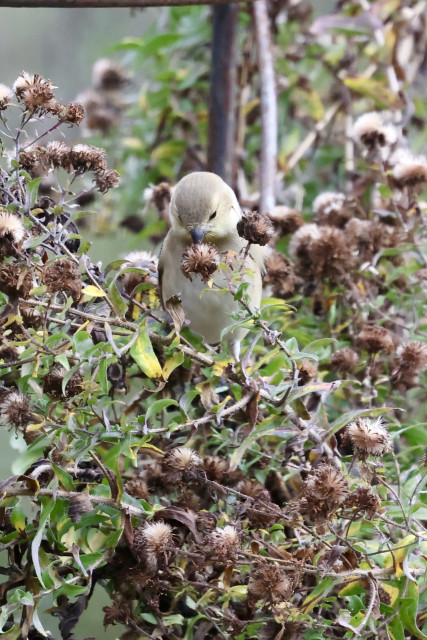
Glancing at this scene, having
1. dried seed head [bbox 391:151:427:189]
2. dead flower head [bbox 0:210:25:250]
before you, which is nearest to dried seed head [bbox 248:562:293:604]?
dead flower head [bbox 0:210:25:250]

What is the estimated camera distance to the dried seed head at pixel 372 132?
2.32 metres

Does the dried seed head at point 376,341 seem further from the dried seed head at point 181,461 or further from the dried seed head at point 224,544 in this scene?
the dried seed head at point 224,544

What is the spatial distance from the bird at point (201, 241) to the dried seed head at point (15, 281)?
0.77 metres

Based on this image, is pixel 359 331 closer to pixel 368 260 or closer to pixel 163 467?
pixel 368 260

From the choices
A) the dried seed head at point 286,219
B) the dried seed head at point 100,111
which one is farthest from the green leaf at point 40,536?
the dried seed head at point 100,111

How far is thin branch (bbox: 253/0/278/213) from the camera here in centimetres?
297

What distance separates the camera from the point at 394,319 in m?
2.20

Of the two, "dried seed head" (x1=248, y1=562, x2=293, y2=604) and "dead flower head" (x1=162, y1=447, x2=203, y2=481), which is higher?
"dead flower head" (x1=162, y1=447, x2=203, y2=481)

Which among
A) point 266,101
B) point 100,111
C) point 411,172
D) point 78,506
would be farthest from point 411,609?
point 100,111

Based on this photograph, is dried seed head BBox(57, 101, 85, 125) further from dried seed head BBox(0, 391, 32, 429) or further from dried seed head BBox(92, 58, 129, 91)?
dried seed head BBox(92, 58, 129, 91)

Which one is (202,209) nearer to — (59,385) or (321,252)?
(321,252)

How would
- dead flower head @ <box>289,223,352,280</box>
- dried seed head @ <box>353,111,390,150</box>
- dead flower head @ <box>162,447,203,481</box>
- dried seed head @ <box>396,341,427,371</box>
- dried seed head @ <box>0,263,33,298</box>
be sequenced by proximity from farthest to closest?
dried seed head @ <box>353,111,390,150</box>, dead flower head @ <box>289,223,352,280</box>, dried seed head @ <box>396,341,427,371</box>, dead flower head @ <box>162,447,203,481</box>, dried seed head @ <box>0,263,33,298</box>

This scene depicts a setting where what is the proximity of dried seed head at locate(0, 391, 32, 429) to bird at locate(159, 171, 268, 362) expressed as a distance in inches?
28.2

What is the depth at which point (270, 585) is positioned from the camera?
1.36 meters
